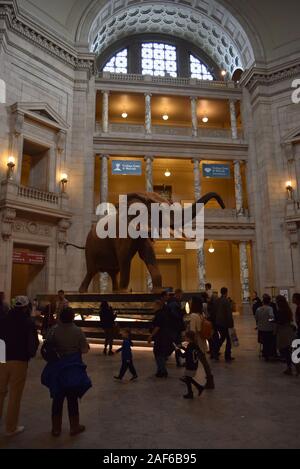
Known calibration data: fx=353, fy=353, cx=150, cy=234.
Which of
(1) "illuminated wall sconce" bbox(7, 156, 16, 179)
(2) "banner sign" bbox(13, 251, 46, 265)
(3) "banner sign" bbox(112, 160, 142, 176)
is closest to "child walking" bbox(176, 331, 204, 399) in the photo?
(2) "banner sign" bbox(13, 251, 46, 265)

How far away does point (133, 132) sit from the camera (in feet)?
78.4

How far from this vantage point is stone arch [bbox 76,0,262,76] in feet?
Answer: 79.9

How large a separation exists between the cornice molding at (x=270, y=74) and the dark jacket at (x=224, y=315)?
20201 mm

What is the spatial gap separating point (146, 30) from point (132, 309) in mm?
26643

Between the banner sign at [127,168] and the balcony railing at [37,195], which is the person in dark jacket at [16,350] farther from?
the banner sign at [127,168]

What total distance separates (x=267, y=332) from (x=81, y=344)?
505 cm

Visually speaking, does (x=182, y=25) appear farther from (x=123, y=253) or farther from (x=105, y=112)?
(x=123, y=253)

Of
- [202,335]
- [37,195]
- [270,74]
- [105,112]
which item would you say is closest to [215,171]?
[270,74]

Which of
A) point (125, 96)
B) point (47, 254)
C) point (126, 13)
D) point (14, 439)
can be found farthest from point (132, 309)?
point (126, 13)

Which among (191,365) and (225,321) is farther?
(225,321)

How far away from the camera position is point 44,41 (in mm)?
19406

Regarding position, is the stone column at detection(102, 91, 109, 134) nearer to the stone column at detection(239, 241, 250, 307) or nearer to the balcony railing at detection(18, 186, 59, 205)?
the balcony railing at detection(18, 186, 59, 205)

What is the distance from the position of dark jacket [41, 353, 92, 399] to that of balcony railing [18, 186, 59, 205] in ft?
48.4

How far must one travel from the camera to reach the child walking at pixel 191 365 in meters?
4.84
